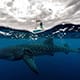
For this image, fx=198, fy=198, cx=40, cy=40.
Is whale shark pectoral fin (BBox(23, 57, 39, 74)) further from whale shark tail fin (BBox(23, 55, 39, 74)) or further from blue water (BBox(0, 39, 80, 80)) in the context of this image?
blue water (BBox(0, 39, 80, 80))

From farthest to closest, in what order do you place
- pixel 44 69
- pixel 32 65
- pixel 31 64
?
pixel 44 69, pixel 31 64, pixel 32 65

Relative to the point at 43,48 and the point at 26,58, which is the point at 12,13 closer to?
the point at 26,58

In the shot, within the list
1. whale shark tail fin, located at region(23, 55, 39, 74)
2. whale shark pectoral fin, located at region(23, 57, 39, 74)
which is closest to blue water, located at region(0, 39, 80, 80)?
whale shark tail fin, located at region(23, 55, 39, 74)

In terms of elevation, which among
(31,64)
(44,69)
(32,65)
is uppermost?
(32,65)

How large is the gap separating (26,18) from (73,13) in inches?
73.0

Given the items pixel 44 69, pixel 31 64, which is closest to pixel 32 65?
pixel 31 64

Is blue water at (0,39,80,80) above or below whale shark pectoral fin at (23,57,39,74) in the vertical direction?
below

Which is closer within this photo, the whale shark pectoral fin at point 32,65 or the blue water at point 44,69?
the whale shark pectoral fin at point 32,65

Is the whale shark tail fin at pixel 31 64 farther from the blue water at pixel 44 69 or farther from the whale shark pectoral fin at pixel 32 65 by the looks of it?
the blue water at pixel 44 69

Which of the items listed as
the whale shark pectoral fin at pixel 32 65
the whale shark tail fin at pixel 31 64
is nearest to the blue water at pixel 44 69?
the whale shark tail fin at pixel 31 64

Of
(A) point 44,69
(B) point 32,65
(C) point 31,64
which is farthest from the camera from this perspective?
(A) point 44,69

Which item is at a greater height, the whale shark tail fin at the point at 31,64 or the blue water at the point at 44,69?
the whale shark tail fin at the point at 31,64

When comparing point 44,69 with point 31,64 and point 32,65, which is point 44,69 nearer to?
point 31,64

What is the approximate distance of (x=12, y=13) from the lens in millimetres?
7371
